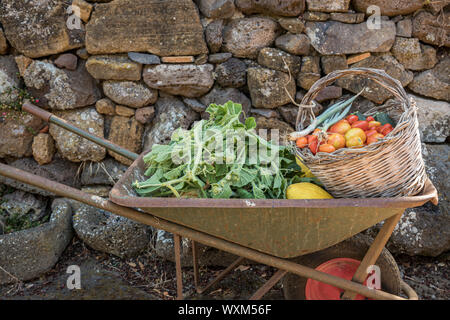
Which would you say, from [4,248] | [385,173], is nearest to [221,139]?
[385,173]

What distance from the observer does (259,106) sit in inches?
112

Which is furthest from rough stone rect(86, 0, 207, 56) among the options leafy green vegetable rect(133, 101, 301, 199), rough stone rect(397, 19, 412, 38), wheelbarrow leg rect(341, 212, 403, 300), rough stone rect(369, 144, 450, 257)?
rough stone rect(369, 144, 450, 257)

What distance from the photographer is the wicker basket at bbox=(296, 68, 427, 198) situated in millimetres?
1544

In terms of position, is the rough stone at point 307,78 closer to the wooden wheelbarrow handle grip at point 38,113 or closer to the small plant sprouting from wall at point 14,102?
the wooden wheelbarrow handle grip at point 38,113

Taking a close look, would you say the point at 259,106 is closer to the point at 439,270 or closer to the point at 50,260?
the point at 439,270

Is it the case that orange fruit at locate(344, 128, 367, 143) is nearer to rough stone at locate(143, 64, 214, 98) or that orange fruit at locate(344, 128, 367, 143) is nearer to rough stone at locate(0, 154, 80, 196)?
rough stone at locate(143, 64, 214, 98)

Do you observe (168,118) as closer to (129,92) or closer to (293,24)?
(129,92)

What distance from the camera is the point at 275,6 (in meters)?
2.61

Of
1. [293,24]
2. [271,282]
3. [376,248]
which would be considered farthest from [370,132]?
[293,24]

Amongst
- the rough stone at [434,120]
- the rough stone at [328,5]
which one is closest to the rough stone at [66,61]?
the rough stone at [328,5]

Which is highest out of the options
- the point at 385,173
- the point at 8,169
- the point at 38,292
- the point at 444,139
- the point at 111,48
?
the point at 111,48

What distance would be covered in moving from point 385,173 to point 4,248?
2566mm

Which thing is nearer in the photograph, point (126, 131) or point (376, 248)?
point (376, 248)

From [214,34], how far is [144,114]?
832 mm
